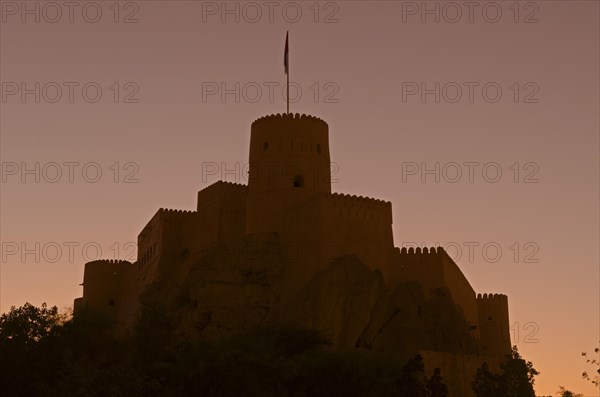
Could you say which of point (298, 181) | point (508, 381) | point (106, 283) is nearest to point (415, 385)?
point (508, 381)

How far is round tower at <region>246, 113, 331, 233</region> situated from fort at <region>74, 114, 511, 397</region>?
6 centimetres

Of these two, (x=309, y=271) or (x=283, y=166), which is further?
(x=283, y=166)

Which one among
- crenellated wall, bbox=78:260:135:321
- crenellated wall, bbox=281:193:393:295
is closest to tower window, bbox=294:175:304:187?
crenellated wall, bbox=281:193:393:295

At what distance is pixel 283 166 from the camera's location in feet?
193

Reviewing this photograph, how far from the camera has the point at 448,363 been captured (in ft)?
162

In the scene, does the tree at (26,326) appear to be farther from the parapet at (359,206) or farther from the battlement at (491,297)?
the battlement at (491,297)

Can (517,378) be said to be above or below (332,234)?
below

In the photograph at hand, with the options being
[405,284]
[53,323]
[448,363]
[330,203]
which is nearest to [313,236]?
[330,203]

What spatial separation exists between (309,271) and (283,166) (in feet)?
23.1

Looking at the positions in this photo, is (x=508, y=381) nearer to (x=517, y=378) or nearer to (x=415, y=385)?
(x=517, y=378)

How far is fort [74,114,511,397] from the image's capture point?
52.8 m

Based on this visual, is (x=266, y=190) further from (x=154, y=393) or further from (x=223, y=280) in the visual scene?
(x=154, y=393)

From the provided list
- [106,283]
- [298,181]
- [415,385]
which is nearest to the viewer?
[415,385]

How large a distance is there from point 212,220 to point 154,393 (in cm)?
1890
